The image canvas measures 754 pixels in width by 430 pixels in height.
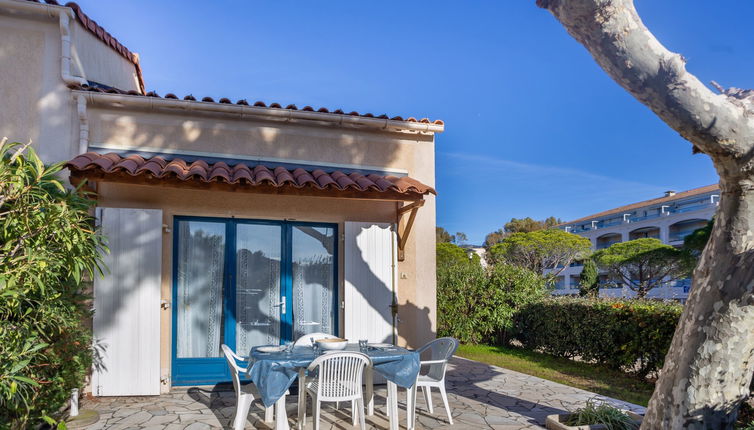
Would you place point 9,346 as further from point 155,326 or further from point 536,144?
point 536,144

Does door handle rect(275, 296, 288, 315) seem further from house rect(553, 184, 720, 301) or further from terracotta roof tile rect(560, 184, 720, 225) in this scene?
terracotta roof tile rect(560, 184, 720, 225)

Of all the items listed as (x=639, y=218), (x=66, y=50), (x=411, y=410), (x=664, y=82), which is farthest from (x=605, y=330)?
(x=639, y=218)

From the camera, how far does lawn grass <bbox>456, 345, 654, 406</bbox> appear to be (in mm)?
7570

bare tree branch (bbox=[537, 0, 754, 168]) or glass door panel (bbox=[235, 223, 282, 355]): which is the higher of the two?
bare tree branch (bbox=[537, 0, 754, 168])

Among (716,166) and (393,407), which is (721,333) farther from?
(393,407)

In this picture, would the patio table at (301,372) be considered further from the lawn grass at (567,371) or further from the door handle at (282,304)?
the lawn grass at (567,371)

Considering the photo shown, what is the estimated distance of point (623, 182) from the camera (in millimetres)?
47219

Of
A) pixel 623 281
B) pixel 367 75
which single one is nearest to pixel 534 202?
pixel 623 281

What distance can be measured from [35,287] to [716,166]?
4980mm

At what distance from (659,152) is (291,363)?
3774cm

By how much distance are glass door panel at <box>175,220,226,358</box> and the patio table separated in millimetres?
2243

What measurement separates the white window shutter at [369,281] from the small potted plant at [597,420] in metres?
2.95

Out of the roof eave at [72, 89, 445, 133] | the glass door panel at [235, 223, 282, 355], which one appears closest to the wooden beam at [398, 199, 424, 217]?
the roof eave at [72, 89, 445, 133]

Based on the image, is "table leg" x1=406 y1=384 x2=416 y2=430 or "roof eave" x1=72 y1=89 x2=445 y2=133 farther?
"roof eave" x1=72 y1=89 x2=445 y2=133
